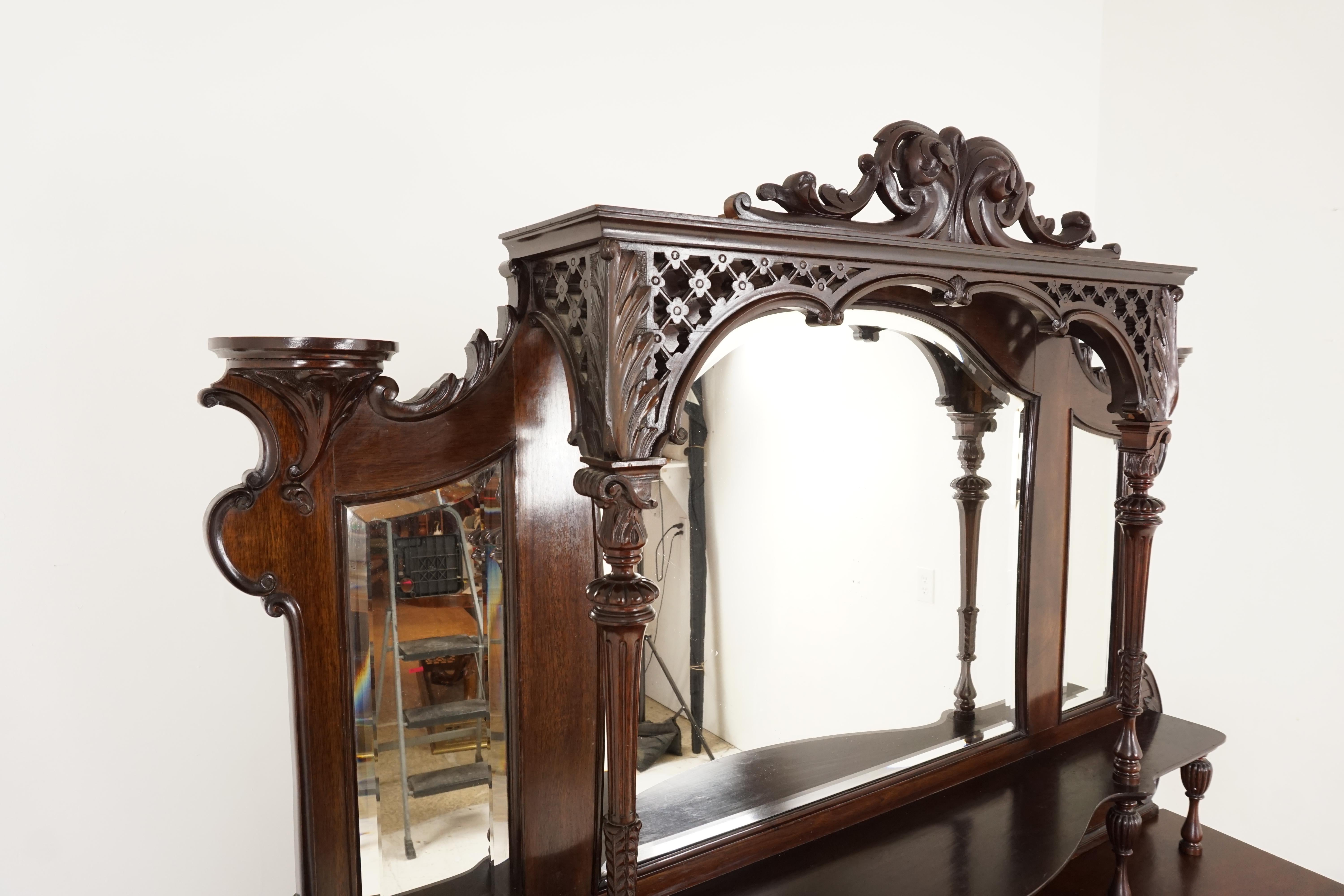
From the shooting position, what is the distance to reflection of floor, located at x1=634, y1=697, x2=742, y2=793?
1.42 m

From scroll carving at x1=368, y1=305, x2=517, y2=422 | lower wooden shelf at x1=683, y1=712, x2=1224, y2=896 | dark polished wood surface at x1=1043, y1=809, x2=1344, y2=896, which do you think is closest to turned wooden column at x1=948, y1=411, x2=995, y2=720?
lower wooden shelf at x1=683, y1=712, x2=1224, y2=896

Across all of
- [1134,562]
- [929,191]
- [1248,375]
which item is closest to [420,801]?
[929,191]

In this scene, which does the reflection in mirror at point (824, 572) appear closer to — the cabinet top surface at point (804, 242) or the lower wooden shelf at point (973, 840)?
the lower wooden shelf at point (973, 840)

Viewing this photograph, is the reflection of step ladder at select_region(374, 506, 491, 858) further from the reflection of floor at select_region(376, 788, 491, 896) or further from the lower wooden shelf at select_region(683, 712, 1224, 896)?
the lower wooden shelf at select_region(683, 712, 1224, 896)

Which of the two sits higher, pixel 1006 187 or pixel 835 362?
pixel 1006 187

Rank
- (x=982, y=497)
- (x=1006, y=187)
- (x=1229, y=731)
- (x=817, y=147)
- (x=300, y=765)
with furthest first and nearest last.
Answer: (x=1229, y=731)
(x=817, y=147)
(x=982, y=497)
(x=1006, y=187)
(x=300, y=765)

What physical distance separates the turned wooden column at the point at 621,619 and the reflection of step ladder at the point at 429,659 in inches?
8.0

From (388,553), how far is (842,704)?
0.84m

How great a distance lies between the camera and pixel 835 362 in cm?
156

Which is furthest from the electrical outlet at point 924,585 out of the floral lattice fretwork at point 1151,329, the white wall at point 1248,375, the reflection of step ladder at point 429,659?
the white wall at point 1248,375

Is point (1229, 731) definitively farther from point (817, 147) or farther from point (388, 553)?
point (388, 553)

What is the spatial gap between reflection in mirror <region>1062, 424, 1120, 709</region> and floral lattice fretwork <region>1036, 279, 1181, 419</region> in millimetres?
270

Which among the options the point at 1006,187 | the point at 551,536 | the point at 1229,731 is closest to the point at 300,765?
the point at 551,536

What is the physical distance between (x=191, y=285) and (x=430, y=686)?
72 cm
